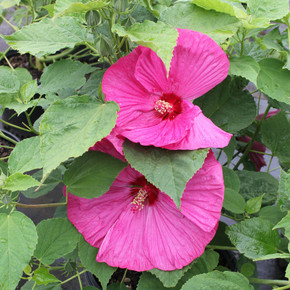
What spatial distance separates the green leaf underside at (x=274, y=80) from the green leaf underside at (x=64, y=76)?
35cm

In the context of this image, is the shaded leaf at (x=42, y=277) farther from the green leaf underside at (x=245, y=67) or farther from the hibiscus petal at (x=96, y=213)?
the green leaf underside at (x=245, y=67)

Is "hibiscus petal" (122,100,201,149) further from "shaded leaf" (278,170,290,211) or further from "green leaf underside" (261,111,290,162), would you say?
"green leaf underside" (261,111,290,162)

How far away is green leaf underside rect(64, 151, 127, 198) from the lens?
0.63 m

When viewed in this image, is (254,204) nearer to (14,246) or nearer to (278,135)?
(278,135)

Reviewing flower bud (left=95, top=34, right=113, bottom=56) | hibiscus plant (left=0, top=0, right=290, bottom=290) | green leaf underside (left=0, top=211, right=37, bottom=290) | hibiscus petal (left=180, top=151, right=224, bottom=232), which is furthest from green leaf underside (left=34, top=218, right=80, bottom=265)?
flower bud (left=95, top=34, right=113, bottom=56)

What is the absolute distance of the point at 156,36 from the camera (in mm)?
551

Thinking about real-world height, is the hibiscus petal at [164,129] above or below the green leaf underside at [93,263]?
above

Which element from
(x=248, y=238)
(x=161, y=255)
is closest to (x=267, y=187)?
(x=248, y=238)

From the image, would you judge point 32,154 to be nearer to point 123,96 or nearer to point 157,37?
point 123,96

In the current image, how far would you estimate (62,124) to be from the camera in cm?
55

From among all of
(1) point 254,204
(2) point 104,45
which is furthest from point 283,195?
(2) point 104,45

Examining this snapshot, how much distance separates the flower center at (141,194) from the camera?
2.22 feet

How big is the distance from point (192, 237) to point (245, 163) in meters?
0.51

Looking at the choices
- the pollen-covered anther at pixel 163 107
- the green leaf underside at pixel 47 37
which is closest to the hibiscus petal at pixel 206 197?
the pollen-covered anther at pixel 163 107
